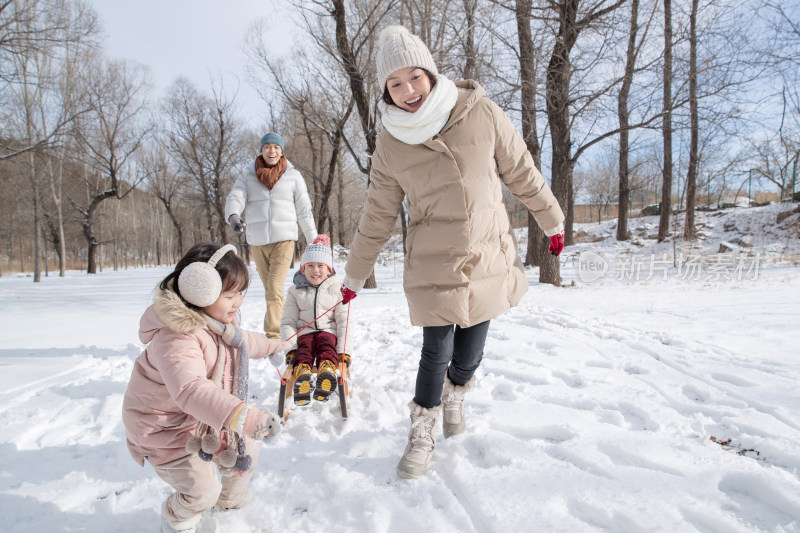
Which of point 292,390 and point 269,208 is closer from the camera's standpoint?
point 292,390

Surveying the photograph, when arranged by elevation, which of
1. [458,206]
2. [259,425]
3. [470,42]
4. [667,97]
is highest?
[470,42]

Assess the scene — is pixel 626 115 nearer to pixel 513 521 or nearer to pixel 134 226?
pixel 513 521

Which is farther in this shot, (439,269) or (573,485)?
(439,269)

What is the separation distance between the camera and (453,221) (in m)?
1.76

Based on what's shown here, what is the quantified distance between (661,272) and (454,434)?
10.4 metres

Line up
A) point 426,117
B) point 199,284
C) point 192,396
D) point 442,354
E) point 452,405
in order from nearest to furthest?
point 192,396 < point 199,284 < point 426,117 < point 442,354 < point 452,405

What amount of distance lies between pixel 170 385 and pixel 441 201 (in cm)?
125

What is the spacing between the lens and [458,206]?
1740mm

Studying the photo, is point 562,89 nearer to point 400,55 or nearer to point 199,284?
point 400,55

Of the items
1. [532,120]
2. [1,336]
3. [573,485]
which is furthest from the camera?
[532,120]

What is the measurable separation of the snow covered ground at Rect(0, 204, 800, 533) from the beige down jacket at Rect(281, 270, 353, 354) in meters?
0.46

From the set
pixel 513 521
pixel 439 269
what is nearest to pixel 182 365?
pixel 439 269

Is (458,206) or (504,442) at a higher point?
(458,206)

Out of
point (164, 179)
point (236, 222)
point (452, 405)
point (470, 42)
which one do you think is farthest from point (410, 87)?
point (164, 179)
